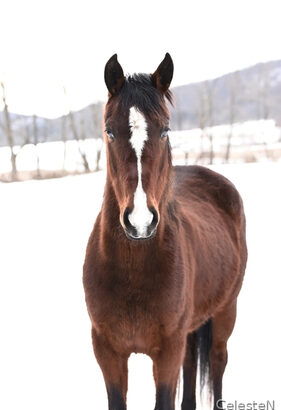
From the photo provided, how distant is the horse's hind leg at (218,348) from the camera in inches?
179

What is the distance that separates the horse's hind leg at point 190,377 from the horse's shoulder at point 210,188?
45.3 inches

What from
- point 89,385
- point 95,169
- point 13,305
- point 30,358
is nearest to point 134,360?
point 89,385

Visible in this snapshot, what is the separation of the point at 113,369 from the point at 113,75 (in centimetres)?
161

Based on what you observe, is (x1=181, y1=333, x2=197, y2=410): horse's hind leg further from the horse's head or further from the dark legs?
the horse's head

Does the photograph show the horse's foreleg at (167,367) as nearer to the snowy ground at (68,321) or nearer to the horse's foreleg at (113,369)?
the horse's foreleg at (113,369)

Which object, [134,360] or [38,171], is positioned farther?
[38,171]

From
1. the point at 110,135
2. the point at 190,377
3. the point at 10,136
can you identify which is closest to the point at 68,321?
the point at 190,377

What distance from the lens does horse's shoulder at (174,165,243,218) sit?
4.71m

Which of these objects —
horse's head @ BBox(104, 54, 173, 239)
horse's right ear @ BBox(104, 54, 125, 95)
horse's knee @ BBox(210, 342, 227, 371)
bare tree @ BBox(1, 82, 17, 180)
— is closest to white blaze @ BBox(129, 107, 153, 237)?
horse's head @ BBox(104, 54, 173, 239)

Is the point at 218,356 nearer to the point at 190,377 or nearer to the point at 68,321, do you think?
the point at 190,377

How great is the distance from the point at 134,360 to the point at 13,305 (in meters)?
2.23

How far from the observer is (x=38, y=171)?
22078 millimetres

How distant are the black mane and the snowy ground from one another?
2991mm

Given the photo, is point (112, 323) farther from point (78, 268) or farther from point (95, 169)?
point (95, 169)
